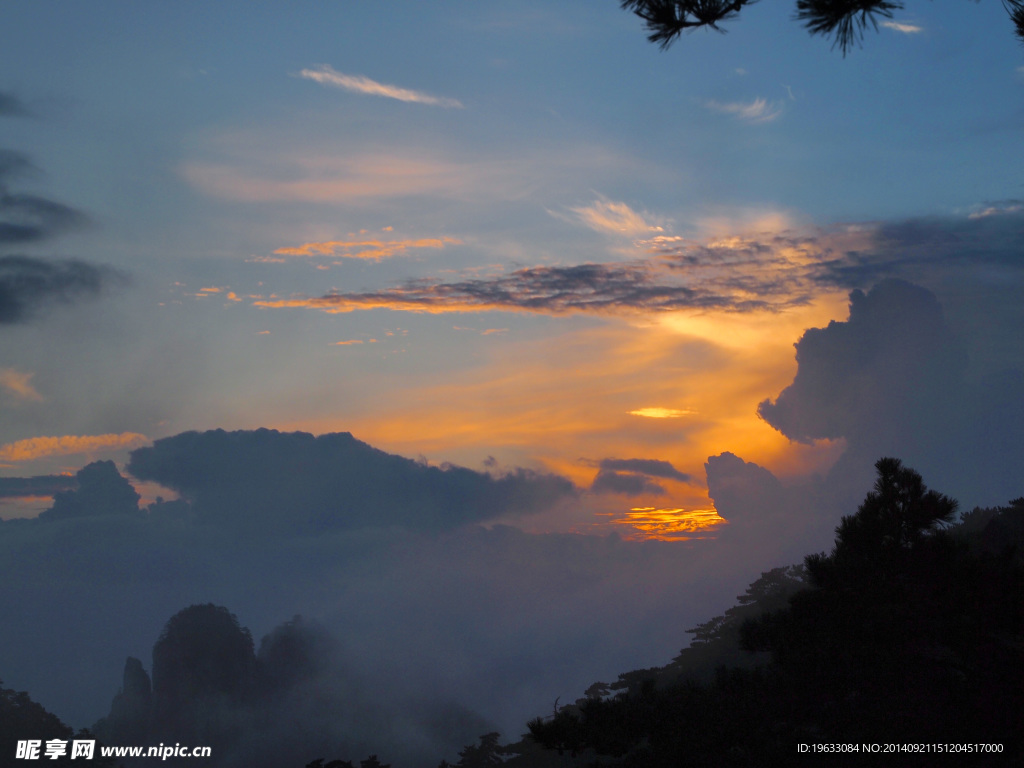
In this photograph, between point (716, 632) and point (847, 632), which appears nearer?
point (847, 632)

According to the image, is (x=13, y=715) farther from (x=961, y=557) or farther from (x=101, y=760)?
(x=961, y=557)

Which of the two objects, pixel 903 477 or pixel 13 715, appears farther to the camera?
pixel 13 715

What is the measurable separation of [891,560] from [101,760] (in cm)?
9599

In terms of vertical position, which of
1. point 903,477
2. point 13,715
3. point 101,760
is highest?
point 903,477

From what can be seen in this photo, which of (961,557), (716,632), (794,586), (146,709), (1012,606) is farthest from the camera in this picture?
(146,709)

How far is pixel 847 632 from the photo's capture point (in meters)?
13.8

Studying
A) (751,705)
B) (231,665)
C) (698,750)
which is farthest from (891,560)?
(231,665)

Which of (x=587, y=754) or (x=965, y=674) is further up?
(x=965, y=674)

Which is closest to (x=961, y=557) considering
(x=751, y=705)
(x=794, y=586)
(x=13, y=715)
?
(x=751, y=705)

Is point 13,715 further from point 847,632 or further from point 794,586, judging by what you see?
point 847,632

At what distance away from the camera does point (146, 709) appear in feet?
580

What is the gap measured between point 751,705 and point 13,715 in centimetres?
9068

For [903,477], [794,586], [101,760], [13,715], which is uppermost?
[903,477]

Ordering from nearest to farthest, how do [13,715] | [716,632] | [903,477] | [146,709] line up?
[903,477], [716,632], [13,715], [146,709]
